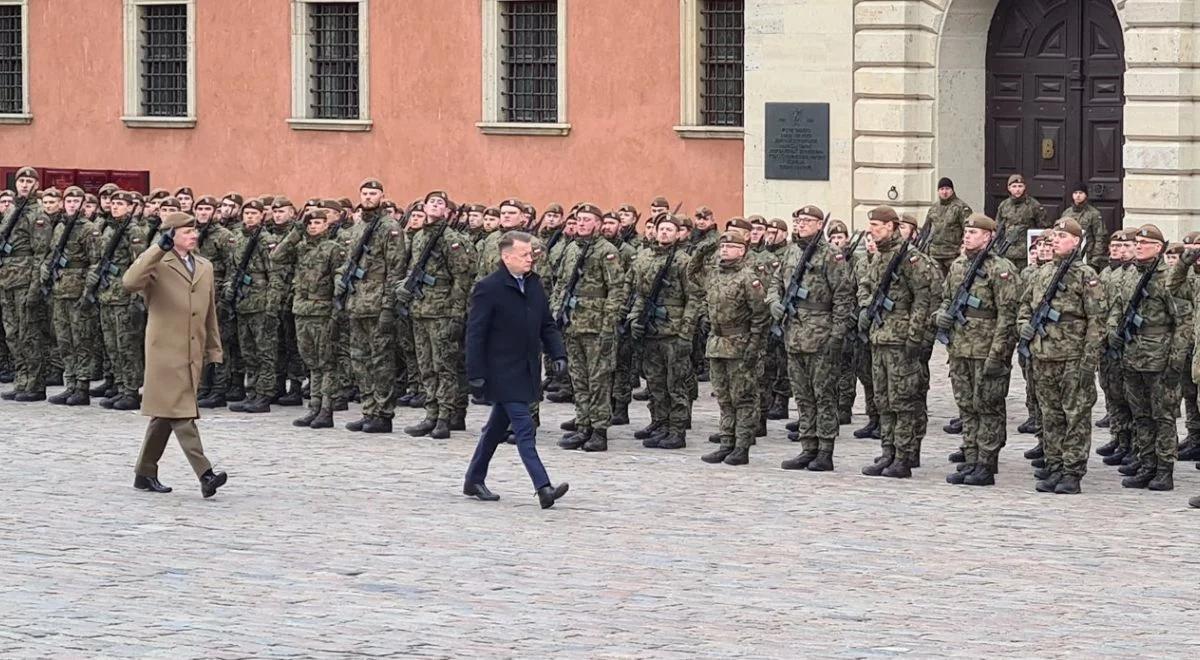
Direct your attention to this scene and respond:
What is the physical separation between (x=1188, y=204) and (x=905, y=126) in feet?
10.6

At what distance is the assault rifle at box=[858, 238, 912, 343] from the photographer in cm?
1611

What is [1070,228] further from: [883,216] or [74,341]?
[74,341]

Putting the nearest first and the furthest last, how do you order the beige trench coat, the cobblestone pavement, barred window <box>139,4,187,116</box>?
the cobblestone pavement, the beige trench coat, barred window <box>139,4,187,116</box>

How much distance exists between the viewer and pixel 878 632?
35.8 feet

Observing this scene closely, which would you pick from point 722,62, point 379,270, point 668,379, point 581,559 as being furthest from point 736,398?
point 722,62

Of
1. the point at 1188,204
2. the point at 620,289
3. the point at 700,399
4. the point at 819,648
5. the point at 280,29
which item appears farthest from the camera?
the point at 280,29

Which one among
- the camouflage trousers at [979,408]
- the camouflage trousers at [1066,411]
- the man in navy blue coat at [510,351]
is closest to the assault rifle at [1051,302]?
the camouflage trousers at [1066,411]

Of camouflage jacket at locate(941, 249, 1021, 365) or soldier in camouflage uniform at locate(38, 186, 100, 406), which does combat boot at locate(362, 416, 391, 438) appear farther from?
camouflage jacket at locate(941, 249, 1021, 365)

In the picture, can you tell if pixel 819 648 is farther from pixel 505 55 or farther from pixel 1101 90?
pixel 505 55

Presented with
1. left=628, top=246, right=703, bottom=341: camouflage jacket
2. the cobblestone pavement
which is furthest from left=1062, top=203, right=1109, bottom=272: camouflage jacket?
left=628, top=246, right=703, bottom=341: camouflage jacket

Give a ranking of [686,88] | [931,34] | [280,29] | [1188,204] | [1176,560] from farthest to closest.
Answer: [280,29]
[686,88]
[931,34]
[1188,204]
[1176,560]

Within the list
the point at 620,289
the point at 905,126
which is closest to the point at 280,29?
the point at 905,126

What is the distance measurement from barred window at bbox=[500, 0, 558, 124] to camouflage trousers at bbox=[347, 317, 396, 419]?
37.9 ft

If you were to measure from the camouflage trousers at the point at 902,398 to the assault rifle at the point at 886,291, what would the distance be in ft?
0.65
